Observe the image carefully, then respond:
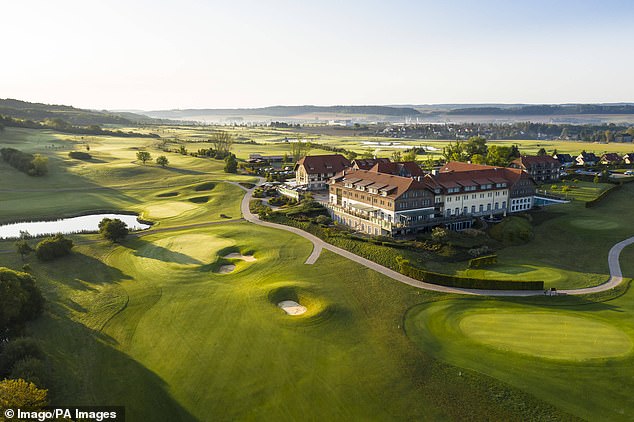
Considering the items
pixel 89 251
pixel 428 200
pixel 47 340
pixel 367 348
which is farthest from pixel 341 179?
pixel 47 340

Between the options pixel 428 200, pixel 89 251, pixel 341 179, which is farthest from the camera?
pixel 341 179

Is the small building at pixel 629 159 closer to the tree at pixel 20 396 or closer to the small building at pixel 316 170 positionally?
the small building at pixel 316 170

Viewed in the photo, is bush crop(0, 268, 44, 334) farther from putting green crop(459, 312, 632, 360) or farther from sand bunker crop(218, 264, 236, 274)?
putting green crop(459, 312, 632, 360)

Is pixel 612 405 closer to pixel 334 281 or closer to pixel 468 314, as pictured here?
pixel 468 314

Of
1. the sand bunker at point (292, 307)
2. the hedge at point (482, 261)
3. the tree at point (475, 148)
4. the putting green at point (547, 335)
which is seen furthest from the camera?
the tree at point (475, 148)

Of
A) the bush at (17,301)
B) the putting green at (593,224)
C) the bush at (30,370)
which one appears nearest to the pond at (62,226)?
the bush at (17,301)

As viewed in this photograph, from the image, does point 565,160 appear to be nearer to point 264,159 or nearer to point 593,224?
point 593,224
